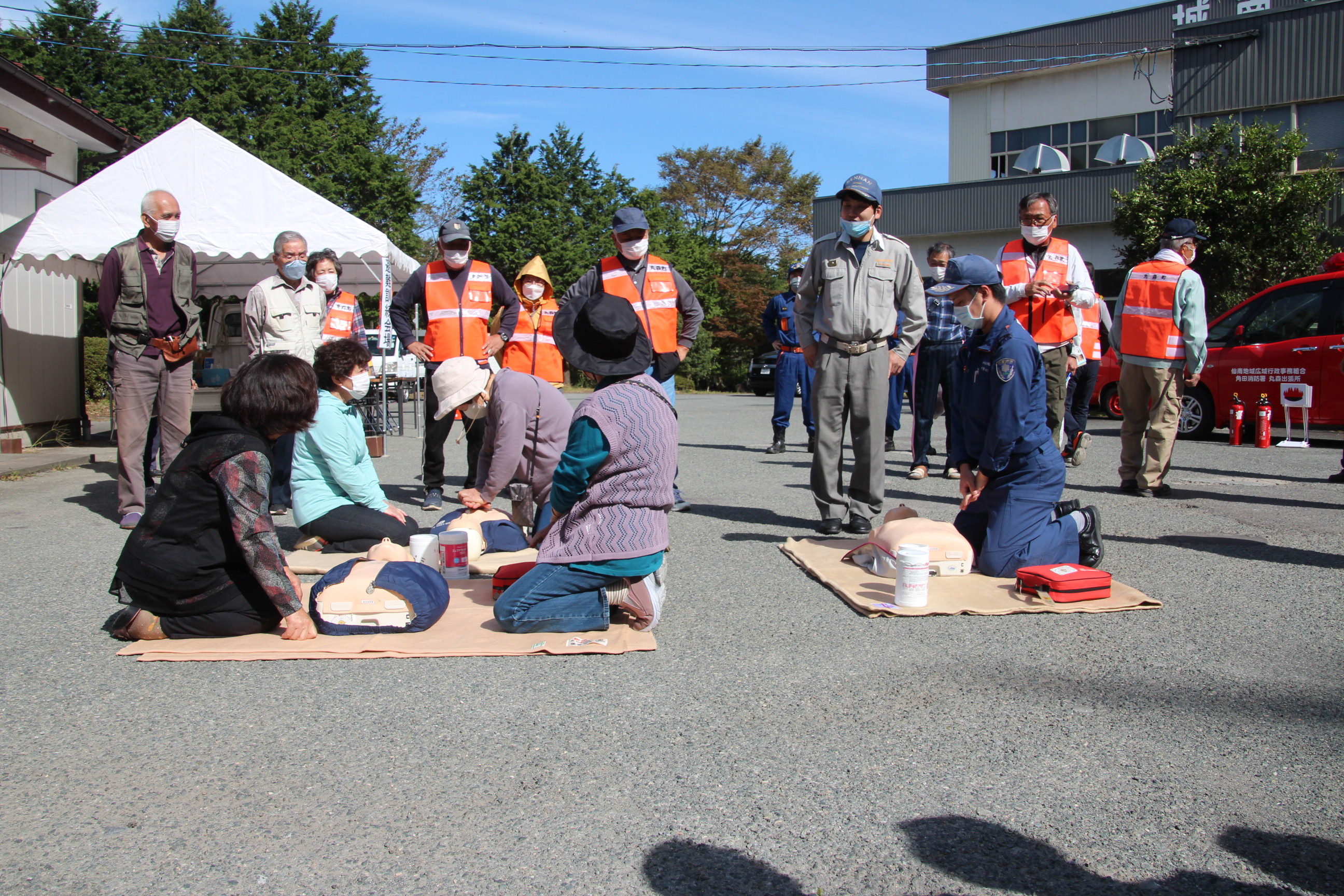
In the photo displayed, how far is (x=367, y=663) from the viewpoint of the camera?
3924 millimetres

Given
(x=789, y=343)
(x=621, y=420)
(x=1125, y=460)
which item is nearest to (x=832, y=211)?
(x=789, y=343)

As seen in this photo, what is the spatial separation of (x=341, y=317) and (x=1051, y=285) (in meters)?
6.44

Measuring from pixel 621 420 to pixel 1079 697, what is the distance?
76.8 inches

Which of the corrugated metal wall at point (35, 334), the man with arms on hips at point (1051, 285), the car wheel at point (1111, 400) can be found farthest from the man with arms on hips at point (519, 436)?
the car wheel at point (1111, 400)

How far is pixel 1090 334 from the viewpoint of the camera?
9117 mm

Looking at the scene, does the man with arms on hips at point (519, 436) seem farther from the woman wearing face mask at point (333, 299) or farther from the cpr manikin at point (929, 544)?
the woman wearing face mask at point (333, 299)

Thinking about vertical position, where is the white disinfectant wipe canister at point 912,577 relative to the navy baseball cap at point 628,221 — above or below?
below

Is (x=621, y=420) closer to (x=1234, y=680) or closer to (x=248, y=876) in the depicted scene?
(x=248, y=876)

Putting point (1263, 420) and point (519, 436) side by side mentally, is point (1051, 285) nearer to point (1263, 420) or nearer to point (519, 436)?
point (519, 436)

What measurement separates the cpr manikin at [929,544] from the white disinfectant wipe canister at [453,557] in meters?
2.20

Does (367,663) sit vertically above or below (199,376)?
below

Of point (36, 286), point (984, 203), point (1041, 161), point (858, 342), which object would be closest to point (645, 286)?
point (858, 342)

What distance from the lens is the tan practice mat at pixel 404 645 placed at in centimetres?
397

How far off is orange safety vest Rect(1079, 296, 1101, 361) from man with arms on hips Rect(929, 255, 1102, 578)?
4.16 m
